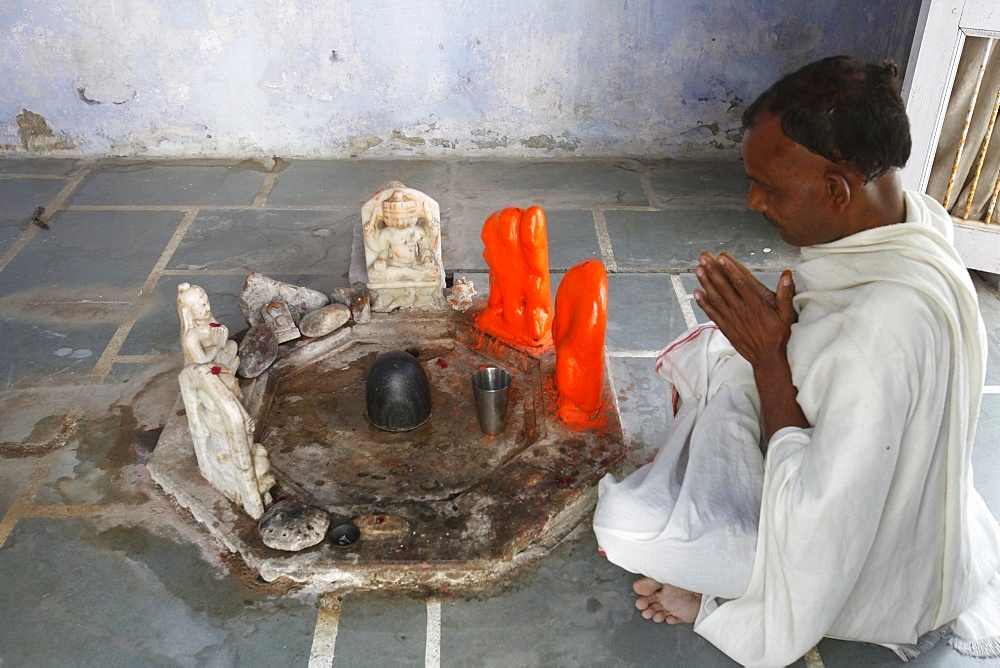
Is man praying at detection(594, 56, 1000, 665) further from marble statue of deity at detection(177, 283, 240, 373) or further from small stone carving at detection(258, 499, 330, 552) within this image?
marble statue of deity at detection(177, 283, 240, 373)

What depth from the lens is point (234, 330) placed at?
4.39 metres

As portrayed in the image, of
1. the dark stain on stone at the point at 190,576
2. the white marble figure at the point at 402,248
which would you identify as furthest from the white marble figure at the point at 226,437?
the white marble figure at the point at 402,248

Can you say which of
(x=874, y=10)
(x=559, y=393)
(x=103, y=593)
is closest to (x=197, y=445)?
(x=103, y=593)

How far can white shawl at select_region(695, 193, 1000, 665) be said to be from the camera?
2.21 m

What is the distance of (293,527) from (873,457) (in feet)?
6.21

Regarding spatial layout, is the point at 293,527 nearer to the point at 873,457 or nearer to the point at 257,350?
the point at 257,350

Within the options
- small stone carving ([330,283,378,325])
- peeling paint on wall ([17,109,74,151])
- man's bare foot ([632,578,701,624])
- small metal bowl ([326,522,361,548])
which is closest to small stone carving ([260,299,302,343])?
small stone carving ([330,283,378,325])

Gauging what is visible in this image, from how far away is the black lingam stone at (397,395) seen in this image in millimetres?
3521

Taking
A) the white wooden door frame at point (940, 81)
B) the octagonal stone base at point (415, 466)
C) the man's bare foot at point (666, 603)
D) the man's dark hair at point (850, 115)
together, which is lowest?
the man's bare foot at point (666, 603)

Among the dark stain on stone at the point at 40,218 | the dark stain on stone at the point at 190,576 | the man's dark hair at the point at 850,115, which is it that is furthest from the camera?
the dark stain on stone at the point at 40,218

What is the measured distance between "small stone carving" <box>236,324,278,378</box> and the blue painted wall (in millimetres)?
3327

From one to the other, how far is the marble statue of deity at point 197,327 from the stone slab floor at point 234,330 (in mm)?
577

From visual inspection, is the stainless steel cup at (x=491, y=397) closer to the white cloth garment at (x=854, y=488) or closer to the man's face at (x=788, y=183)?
the white cloth garment at (x=854, y=488)

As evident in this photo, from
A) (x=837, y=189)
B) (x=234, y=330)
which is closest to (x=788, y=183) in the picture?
(x=837, y=189)
